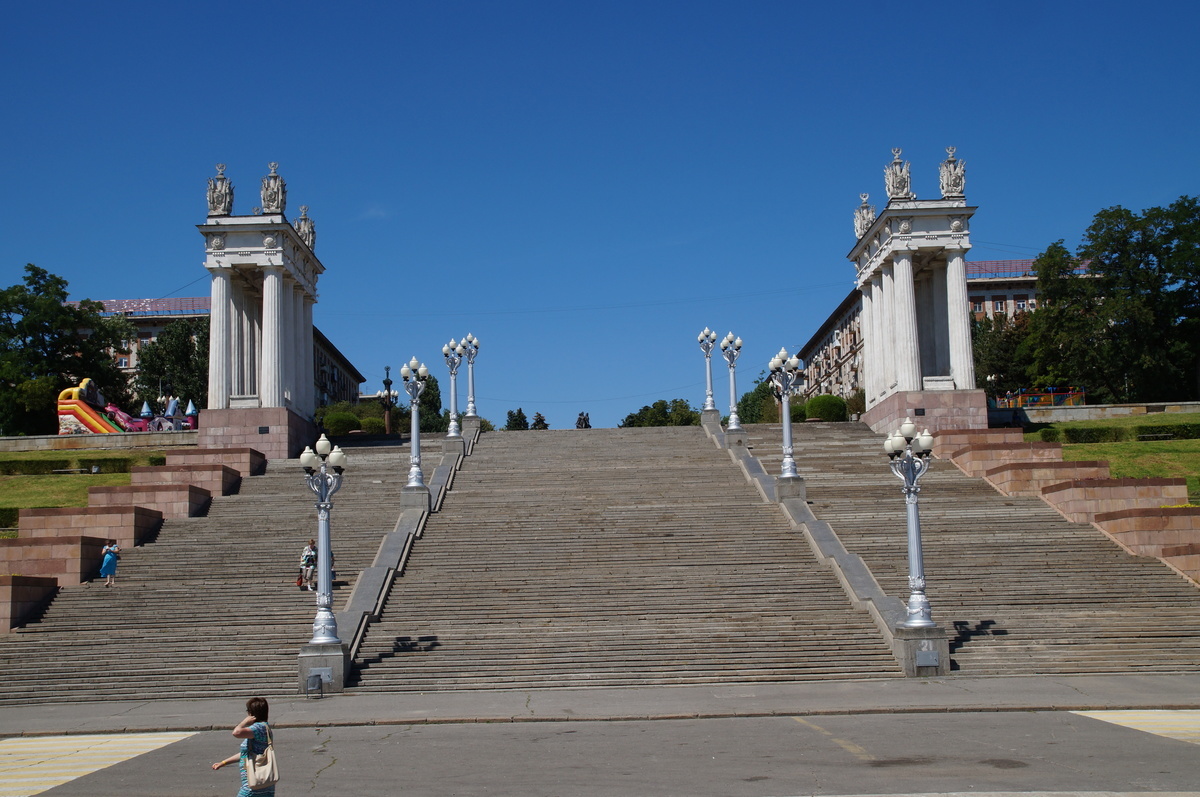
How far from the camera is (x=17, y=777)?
468 inches

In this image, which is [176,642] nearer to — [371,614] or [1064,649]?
[371,614]

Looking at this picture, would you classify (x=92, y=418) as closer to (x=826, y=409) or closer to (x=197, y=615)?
(x=197, y=615)

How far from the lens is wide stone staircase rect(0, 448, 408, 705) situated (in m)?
19.2

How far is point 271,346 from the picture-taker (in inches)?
1608

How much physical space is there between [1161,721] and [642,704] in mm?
7176

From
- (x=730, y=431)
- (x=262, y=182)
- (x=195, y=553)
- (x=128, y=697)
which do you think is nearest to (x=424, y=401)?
(x=262, y=182)

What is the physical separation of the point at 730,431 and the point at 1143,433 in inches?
615

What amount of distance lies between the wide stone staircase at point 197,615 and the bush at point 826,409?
24231 millimetres

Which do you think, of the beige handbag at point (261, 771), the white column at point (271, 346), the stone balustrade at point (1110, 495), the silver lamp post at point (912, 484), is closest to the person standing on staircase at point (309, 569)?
the silver lamp post at point (912, 484)

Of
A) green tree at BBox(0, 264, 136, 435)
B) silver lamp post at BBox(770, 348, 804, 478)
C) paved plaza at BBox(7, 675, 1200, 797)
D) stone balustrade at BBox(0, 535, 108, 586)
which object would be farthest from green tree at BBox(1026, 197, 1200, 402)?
green tree at BBox(0, 264, 136, 435)

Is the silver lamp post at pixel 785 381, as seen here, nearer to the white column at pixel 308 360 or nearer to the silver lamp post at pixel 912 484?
the silver lamp post at pixel 912 484

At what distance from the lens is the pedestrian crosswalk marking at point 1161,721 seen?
12781 millimetres

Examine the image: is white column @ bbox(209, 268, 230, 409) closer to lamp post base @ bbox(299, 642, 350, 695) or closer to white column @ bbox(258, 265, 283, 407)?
white column @ bbox(258, 265, 283, 407)

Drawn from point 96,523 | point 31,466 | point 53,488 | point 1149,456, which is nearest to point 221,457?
point 53,488
